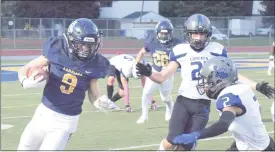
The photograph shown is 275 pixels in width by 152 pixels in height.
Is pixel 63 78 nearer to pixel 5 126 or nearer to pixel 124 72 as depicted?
pixel 5 126

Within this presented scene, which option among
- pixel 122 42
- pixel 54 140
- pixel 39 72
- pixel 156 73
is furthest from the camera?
pixel 122 42

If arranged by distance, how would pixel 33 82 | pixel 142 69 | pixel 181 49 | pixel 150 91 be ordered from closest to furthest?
pixel 33 82, pixel 142 69, pixel 181 49, pixel 150 91

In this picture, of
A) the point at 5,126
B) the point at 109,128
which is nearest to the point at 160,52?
the point at 109,128

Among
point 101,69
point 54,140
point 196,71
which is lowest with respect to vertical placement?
point 54,140

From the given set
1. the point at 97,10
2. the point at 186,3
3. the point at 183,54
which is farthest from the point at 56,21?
the point at 183,54

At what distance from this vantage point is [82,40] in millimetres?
5391

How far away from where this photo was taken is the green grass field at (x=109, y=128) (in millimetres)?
8281

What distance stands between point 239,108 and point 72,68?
1698mm

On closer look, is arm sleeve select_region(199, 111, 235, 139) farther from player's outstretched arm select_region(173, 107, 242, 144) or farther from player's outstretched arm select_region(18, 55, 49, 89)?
player's outstretched arm select_region(18, 55, 49, 89)

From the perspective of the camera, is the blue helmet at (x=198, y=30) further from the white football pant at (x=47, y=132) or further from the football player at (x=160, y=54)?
the football player at (x=160, y=54)

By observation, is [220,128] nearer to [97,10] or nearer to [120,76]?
Answer: [120,76]

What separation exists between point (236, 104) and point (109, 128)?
17.2ft

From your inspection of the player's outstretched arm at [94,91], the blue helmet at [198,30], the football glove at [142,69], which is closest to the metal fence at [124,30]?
the blue helmet at [198,30]

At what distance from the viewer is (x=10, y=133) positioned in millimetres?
9094
